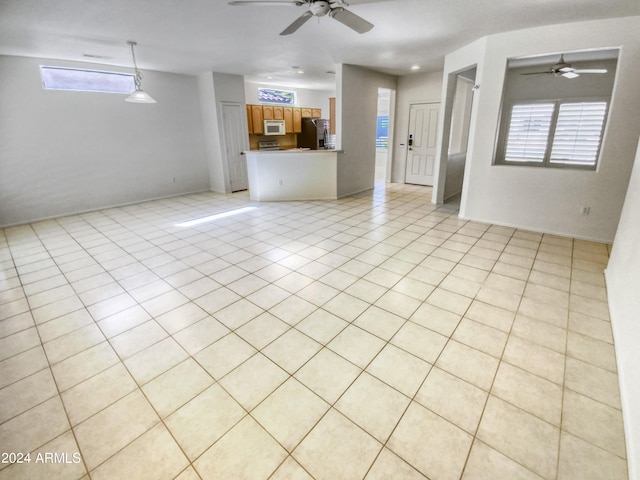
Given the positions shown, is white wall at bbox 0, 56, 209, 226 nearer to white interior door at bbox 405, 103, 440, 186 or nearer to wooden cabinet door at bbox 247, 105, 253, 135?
wooden cabinet door at bbox 247, 105, 253, 135

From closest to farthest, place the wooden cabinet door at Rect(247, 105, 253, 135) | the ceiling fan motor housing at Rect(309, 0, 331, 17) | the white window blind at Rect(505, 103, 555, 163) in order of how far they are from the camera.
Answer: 1. the ceiling fan motor housing at Rect(309, 0, 331, 17)
2. the white window blind at Rect(505, 103, 555, 163)
3. the wooden cabinet door at Rect(247, 105, 253, 135)

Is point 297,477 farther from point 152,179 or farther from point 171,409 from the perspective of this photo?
point 152,179

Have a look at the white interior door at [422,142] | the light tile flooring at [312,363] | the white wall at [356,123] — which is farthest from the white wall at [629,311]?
the white interior door at [422,142]

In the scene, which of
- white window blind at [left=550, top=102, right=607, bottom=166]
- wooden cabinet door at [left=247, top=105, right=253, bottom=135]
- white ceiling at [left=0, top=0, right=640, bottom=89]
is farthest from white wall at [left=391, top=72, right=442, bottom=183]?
wooden cabinet door at [left=247, top=105, right=253, bottom=135]

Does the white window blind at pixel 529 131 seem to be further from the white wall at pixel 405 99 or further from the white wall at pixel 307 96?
the white wall at pixel 307 96

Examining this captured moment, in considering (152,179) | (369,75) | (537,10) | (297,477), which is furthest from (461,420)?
(152,179)

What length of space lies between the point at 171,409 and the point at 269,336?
771 millimetres

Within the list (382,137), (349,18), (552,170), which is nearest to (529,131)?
(552,170)

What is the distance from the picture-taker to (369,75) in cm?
641

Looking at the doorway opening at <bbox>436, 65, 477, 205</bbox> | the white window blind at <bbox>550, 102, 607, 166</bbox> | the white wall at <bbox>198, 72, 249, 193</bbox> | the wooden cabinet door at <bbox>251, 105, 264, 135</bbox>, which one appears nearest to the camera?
the white window blind at <bbox>550, 102, 607, 166</bbox>

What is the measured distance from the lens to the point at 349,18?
255 centimetres

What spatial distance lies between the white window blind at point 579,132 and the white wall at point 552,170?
23.8 inches

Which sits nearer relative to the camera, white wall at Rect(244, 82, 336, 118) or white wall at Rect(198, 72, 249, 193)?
white wall at Rect(198, 72, 249, 193)

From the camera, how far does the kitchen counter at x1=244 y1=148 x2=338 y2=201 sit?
237 inches
